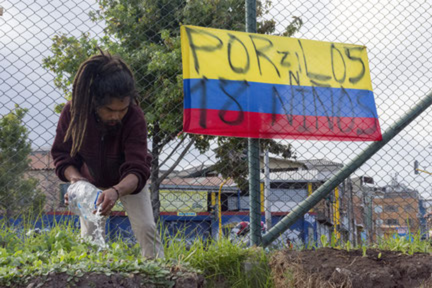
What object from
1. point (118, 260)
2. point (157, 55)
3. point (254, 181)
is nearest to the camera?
point (118, 260)

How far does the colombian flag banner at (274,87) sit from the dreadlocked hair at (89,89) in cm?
80

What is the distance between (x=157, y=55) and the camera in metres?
4.16

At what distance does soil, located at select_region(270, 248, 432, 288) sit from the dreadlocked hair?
4.12 feet

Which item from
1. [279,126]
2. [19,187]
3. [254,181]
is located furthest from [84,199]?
[279,126]

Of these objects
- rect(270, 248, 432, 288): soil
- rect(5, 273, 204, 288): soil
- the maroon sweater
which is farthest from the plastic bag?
rect(270, 248, 432, 288): soil

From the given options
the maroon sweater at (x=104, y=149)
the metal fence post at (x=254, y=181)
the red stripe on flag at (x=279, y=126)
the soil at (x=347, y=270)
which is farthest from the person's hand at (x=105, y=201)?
the metal fence post at (x=254, y=181)

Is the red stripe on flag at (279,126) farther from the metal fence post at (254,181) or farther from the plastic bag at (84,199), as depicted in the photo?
the plastic bag at (84,199)

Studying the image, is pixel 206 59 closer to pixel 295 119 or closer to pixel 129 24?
pixel 295 119

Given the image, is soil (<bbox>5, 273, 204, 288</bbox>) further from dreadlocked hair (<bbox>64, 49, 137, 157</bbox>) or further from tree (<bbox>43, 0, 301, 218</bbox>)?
tree (<bbox>43, 0, 301, 218</bbox>)

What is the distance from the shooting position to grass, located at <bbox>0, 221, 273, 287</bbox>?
1.79 m

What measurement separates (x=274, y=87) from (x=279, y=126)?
0.28m

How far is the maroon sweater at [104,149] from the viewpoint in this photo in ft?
9.00

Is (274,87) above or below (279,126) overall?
above

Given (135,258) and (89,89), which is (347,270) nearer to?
(135,258)
